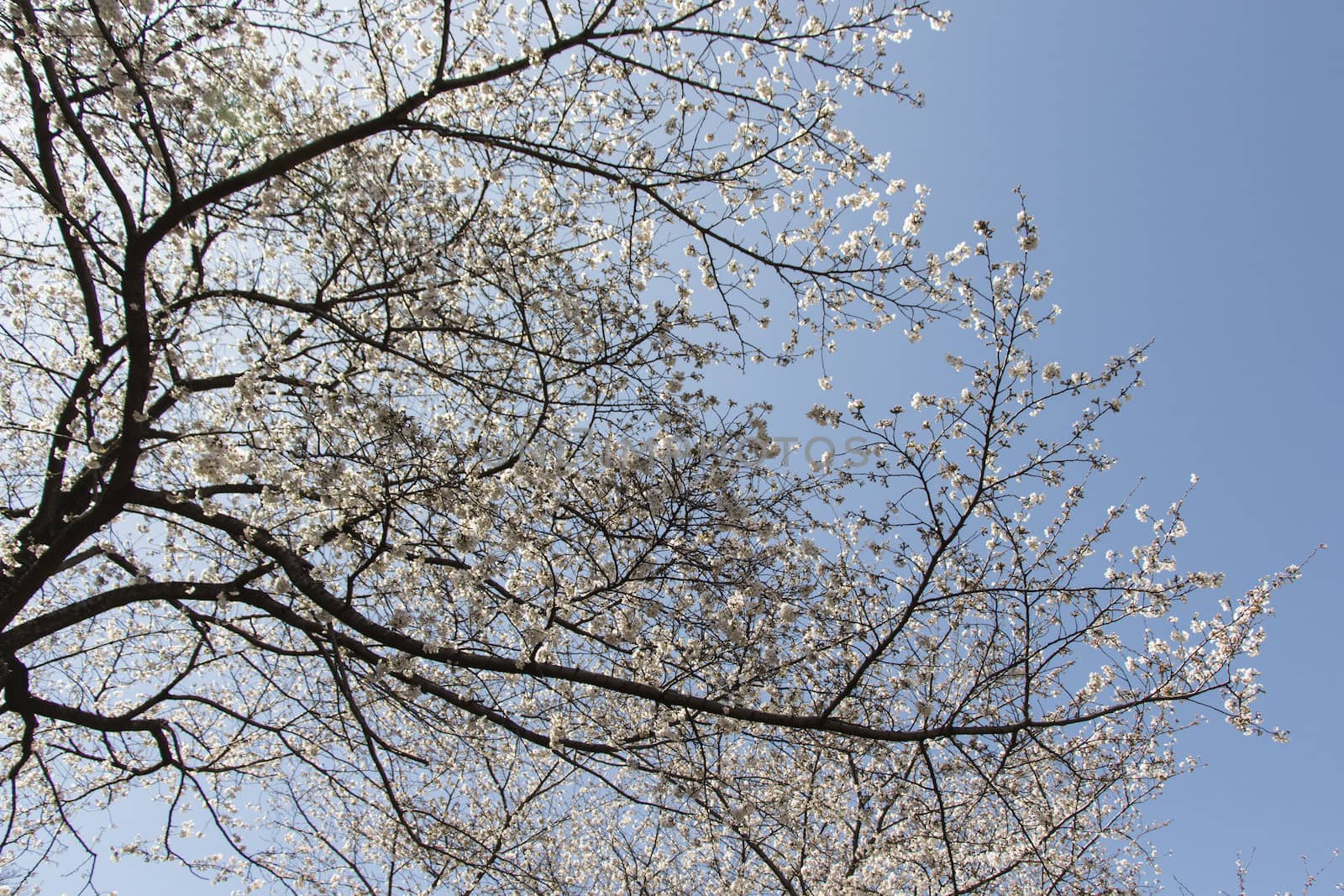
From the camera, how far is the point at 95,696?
22.1 ft

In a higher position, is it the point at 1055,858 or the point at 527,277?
the point at 527,277

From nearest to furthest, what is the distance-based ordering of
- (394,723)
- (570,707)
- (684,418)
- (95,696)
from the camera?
(684,418) < (570,707) < (95,696) < (394,723)

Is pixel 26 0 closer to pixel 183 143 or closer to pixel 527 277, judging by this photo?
pixel 183 143

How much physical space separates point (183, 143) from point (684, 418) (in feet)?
11.7

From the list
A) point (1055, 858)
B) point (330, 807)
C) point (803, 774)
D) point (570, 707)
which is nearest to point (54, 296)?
point (570, 707)

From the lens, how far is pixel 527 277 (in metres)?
4.93

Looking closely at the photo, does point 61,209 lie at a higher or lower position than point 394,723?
higher

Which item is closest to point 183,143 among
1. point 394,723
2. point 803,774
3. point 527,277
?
point 527,277

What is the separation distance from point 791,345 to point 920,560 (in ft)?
6.63

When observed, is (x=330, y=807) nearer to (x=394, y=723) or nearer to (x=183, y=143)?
(x=394, y=723)

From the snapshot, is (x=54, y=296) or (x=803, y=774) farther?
(x=803, y=774)

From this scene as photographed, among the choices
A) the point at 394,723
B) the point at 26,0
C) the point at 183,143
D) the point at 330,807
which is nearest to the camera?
the point at 26,0

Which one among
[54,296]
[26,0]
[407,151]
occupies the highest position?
[54,296]

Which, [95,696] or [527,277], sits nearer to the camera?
[527,277]
